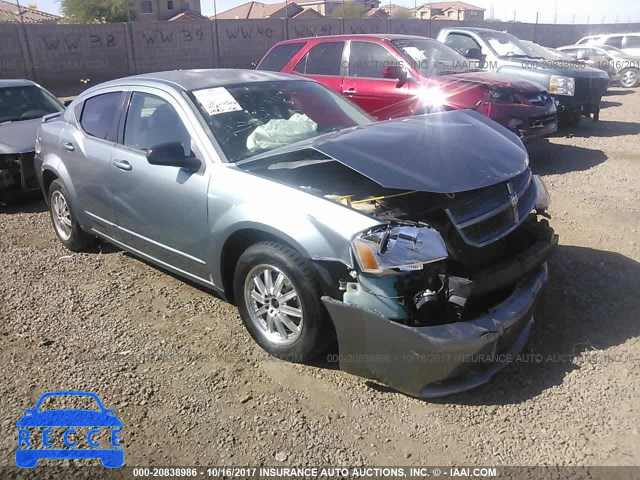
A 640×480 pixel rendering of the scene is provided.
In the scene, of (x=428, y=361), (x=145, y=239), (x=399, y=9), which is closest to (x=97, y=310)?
(x=145, y=239)

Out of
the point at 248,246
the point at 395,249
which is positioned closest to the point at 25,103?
the point at 248,246

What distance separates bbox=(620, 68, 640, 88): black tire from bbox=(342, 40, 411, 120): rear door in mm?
13077

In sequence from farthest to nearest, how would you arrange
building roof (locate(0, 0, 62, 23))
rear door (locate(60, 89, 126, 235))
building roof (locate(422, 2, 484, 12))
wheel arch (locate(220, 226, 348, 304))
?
building roof (locate(422, 2, 484, 12)) < building roof (locate(0, 0, 62, 23)) < rear door (locate(60, 89, 126, 235)) < wheel arch (locate(220, 226, 348, 304))

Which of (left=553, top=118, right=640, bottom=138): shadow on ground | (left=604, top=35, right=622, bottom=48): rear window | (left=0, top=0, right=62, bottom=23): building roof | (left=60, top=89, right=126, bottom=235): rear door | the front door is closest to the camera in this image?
the front door

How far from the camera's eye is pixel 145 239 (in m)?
4.16

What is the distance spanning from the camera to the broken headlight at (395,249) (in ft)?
8.95

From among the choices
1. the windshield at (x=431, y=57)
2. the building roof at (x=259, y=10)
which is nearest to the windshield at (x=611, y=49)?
the windshield at (x=431, y=57)

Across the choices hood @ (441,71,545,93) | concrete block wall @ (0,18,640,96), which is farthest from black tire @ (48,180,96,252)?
concrete block wall @ (0,18,640,96)

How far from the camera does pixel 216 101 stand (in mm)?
3879

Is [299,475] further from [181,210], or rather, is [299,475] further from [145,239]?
[145,239]

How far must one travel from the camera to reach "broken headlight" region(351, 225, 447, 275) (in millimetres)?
2727

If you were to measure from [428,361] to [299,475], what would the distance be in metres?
0.82

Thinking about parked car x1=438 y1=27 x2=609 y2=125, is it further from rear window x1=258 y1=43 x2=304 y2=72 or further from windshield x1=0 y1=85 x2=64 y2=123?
windshield x1=0 y1=85 x2=64 y2=123

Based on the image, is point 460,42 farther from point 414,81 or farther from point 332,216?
point 332,216
